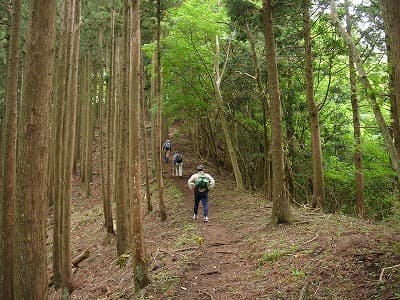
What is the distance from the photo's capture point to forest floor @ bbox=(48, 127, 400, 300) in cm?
538

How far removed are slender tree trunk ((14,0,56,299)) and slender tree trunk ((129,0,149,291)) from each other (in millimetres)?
2494

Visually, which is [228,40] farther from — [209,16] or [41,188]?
[41,188]

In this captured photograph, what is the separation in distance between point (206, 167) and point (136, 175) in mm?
15487

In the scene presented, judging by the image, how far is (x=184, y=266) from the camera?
7590mm

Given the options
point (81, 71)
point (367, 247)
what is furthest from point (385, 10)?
point (81, 71)

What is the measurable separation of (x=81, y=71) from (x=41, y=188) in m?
21.0

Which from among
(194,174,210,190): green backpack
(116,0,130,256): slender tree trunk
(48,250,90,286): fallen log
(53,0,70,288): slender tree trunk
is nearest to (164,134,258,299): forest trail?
(194,174,210,190): green backpack

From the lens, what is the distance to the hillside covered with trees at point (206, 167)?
445 centimetres

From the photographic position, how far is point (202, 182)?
11.1 m

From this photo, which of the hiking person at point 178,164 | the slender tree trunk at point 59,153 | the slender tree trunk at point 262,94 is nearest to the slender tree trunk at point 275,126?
the slender tree trunk at point 262,94

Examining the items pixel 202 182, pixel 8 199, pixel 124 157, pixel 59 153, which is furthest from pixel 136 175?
pixel 202 182

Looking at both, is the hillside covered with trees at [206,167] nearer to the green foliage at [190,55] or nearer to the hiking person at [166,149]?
the green foliage at [190,55]

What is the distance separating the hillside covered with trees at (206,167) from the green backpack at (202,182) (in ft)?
3.92

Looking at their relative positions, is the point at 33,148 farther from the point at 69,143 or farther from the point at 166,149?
the point at 166,149
